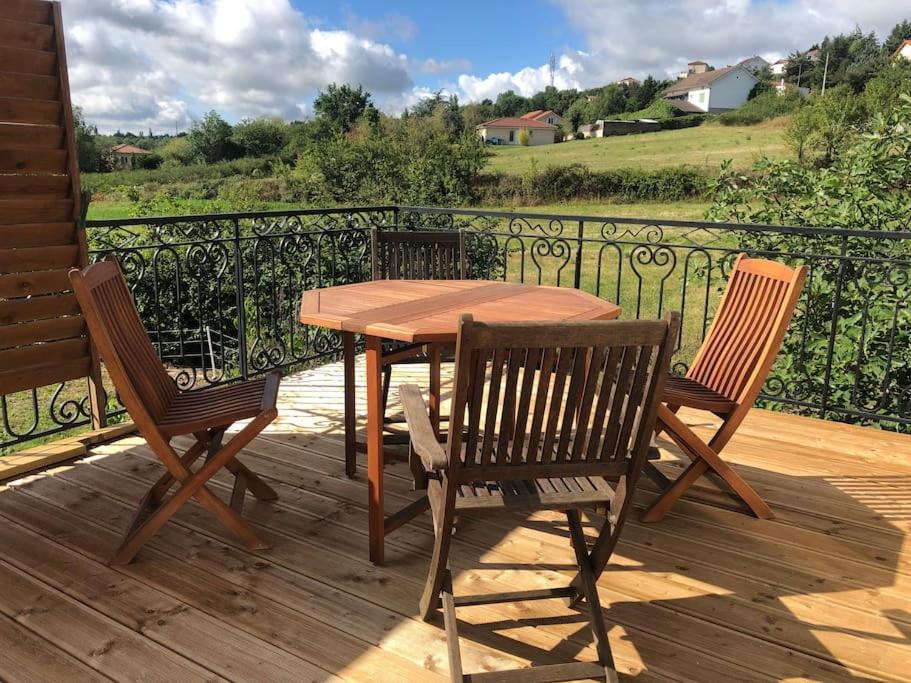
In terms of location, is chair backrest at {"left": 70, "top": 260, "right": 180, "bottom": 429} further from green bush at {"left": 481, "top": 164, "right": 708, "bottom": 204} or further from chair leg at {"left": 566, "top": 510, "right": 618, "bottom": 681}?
green bush at {"left": 481, "top": 164, "right": 708, "bottom": 204}

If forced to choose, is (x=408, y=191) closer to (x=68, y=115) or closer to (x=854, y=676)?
(x=68, y=115)

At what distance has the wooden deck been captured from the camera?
1.90 meters

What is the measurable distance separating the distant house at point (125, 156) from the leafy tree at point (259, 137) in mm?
4878

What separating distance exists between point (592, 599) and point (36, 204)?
2.98m

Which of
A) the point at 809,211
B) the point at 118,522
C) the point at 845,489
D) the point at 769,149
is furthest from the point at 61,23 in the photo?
the point at 769,149

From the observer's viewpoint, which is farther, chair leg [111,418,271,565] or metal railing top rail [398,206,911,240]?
metal railing top rail [398,206,911,240]

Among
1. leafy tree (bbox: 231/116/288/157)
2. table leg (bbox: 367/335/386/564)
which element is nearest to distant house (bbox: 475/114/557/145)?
leafy tree (bbox: 231/116/288/157)

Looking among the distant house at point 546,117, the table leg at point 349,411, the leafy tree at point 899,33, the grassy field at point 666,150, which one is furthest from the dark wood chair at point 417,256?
the leafy tree at point 899,33

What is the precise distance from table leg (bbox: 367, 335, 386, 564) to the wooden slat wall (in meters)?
1.77

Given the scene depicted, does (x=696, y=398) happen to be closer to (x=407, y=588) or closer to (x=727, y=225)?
(x=407, y=588)

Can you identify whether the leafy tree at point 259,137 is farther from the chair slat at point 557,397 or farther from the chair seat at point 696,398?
the chair slat at point 557,397

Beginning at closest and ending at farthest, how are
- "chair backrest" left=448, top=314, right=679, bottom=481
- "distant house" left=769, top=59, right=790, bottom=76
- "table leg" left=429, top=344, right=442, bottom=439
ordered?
1. "chair backrest" left=448, top=314, right=679, bottom=481
2. "table leg" left=429, top=344, right=442, bottom=439
3. "distant house" left=769, top=59, right=790, bottom=76

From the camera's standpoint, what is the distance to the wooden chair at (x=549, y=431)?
1.62m

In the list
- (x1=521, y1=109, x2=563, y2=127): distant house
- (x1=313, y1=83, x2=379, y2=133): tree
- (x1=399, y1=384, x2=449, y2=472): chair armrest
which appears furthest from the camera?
(x1=521, y1=109, x2=563, y2=127): distant house
